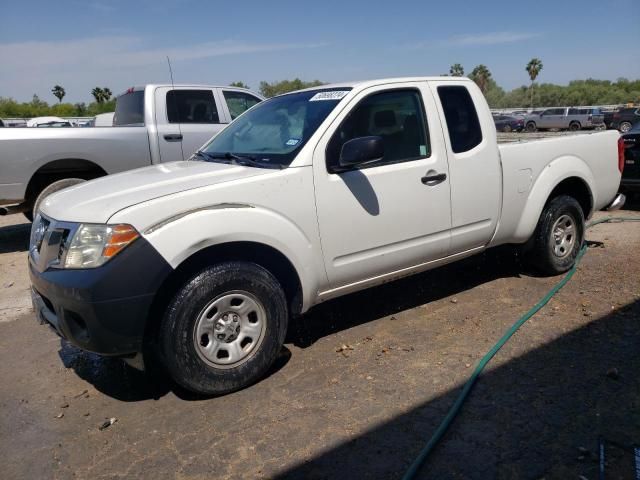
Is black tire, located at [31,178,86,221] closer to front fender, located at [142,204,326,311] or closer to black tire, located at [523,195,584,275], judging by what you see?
front fender, located at [142,204,326,311]

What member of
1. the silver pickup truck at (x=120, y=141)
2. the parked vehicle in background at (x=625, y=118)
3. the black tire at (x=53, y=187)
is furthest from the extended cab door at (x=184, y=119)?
the parked vehicle in background at (x=625, y=118)

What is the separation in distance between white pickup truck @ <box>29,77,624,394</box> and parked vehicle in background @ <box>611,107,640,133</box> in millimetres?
26574

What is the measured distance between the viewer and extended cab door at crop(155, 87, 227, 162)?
7.71m

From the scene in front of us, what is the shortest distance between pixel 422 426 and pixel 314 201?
1501mm

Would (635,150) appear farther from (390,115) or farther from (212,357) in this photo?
(212,357)

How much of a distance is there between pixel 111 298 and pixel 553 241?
13.0ft

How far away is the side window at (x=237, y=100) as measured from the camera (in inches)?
327

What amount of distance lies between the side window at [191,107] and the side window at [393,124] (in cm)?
452

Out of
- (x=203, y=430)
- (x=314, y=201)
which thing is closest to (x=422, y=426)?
(x=203, y=430)

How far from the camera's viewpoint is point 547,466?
2.58 meters

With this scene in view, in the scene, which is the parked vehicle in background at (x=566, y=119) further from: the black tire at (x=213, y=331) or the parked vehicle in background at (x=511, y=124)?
the black tire at (x=213, y=331)

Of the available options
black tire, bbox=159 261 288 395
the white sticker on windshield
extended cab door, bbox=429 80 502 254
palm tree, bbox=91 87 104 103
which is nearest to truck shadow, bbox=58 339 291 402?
black tire, bbox=159 261 288 395

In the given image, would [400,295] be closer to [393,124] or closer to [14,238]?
[393,124]

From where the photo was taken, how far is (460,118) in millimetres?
4438
